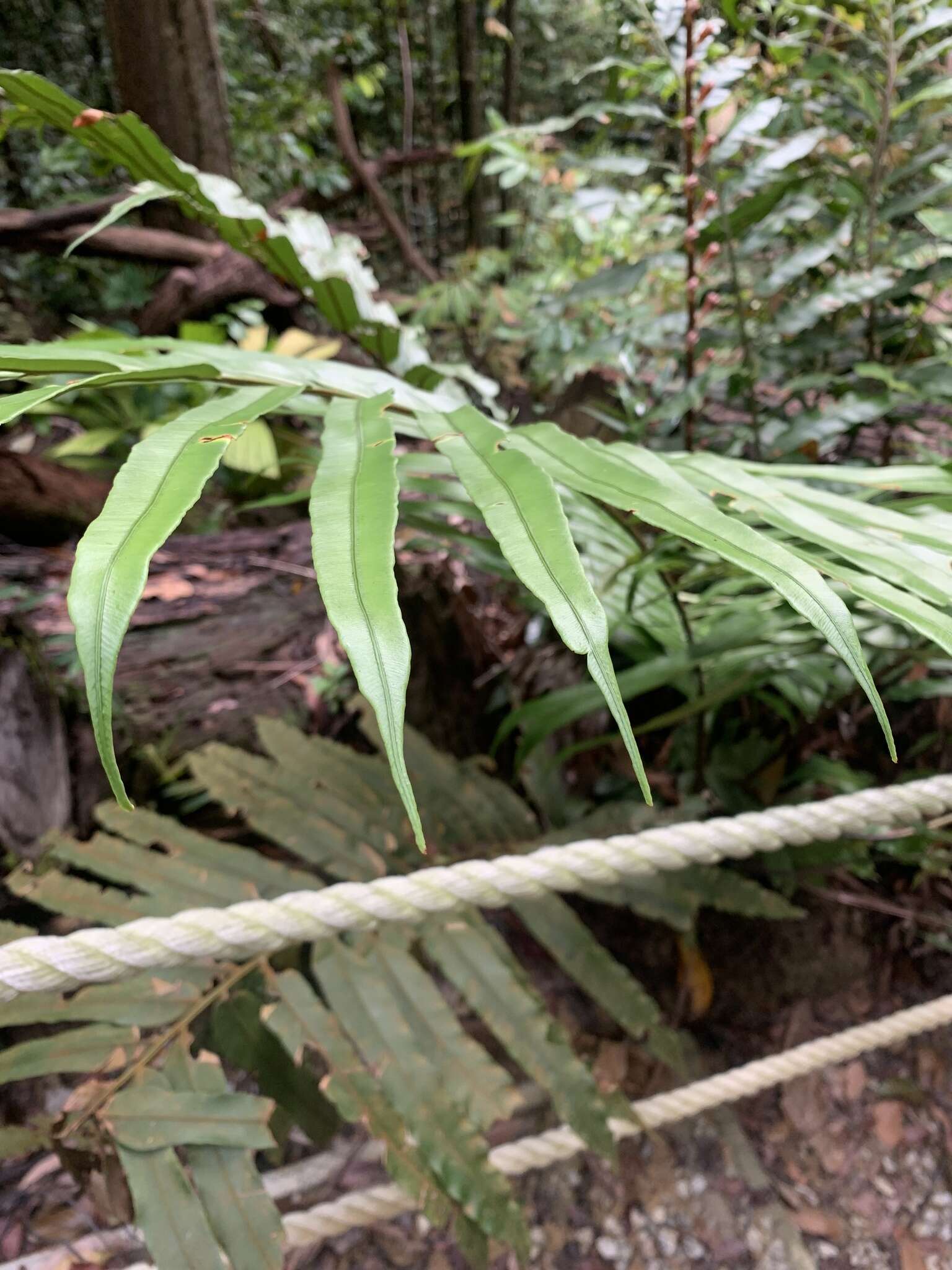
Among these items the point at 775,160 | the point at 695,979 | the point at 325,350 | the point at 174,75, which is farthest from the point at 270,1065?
the point at 174,75

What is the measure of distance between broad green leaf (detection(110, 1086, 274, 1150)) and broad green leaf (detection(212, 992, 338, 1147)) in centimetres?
6

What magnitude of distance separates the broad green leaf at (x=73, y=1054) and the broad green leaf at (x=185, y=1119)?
0.03 metres

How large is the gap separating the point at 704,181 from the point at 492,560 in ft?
1.98

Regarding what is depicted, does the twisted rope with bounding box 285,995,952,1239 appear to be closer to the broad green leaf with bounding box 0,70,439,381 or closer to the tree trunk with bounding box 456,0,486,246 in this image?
the broad green leaf with bounding box 0,70,439,381

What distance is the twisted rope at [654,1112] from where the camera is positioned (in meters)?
0.58

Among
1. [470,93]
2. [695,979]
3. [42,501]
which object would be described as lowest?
[695,979]

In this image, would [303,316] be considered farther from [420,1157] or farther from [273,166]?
[420,1157]

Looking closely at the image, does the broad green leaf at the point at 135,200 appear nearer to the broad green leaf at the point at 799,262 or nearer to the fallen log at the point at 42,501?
the broad green leaf at the point at 799,262

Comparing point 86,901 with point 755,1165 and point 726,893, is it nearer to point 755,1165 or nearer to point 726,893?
point 726,893

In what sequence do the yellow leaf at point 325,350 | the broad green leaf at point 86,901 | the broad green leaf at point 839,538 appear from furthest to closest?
the yellow leaf at point 325,350, the broad green leaf at point 86,901, the broad green leaf at point 839,538

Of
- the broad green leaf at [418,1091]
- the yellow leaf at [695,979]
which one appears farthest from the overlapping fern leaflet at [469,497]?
the yellow leaf at [695,979]

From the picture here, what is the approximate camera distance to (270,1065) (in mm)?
598

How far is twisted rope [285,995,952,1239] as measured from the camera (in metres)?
0.58

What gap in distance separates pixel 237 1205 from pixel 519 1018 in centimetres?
25
